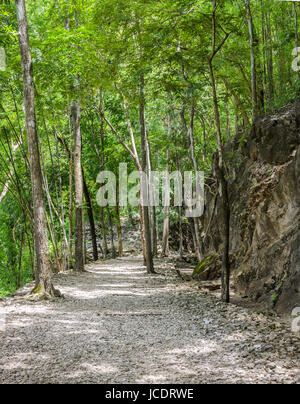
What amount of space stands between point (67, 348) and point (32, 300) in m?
3.25

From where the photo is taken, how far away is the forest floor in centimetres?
344

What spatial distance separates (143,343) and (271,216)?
4013 mm

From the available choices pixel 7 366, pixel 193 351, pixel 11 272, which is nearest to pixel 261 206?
pixel 193 351

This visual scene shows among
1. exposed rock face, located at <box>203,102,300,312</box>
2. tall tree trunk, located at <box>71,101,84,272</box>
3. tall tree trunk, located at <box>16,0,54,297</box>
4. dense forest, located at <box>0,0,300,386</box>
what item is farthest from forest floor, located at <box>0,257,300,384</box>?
tall tree trunk, located at <box>71,101,84,272</box>

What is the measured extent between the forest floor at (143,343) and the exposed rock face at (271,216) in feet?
2.58

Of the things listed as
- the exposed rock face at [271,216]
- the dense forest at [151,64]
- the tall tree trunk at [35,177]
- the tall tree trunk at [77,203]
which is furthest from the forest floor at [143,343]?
the tall tree trunk at [77,203]

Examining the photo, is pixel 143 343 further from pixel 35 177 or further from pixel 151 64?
pixel 151 64

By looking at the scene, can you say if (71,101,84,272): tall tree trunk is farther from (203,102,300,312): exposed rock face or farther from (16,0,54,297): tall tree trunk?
(203,102,300,312): exposed rock face

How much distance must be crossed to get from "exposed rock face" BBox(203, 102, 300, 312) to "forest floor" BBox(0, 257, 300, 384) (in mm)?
788

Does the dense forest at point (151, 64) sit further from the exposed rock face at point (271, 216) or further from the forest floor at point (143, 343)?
the forest floor at point (143, 343)

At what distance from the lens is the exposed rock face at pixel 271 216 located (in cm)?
602

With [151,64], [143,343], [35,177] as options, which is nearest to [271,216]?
[143,343]

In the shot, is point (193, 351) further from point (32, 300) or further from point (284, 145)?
point (284, 145)

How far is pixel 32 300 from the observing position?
23.6 feet
